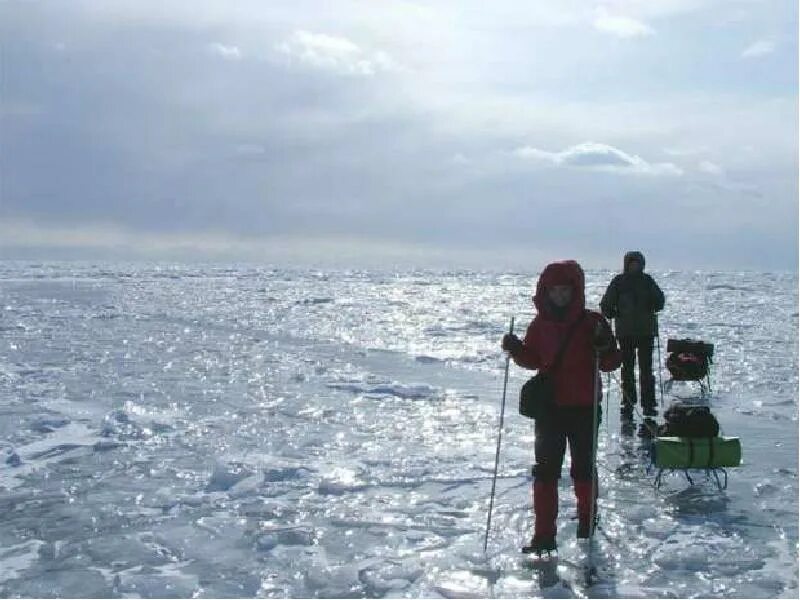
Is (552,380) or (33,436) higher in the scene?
(552,380)

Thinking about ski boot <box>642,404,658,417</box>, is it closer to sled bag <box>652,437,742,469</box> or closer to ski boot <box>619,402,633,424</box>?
ski boot <box>619,402,633,424</box>

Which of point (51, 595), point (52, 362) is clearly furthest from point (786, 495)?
point (52, 362)

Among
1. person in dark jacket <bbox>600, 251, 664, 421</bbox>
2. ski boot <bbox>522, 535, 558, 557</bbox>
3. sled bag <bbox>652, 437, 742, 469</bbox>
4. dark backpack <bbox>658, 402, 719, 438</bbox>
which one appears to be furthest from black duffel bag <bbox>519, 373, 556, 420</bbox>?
person in dark jacket <bbox>600, 251, 664, 421</bbox>

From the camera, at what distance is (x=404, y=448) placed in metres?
8.52

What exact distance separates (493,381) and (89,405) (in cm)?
663

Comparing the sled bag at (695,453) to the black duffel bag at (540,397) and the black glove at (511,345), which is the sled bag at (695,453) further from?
the black glove at (511,345)

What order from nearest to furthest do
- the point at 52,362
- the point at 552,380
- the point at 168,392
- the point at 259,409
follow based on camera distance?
1. the point at 552,380
2. the point at 259,409
3. the point at 168,392
4. the point at 52,362

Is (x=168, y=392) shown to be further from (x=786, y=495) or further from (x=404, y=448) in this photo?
(x=786, y=495)

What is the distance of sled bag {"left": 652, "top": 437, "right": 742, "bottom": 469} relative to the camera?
21.7 ft

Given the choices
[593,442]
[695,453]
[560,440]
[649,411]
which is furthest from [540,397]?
[649,411]

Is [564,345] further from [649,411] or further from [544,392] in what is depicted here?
[649,411]

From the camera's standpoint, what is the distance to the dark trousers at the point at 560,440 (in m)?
5.31

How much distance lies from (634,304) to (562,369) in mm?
4865

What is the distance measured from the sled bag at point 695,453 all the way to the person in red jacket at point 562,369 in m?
1.57
